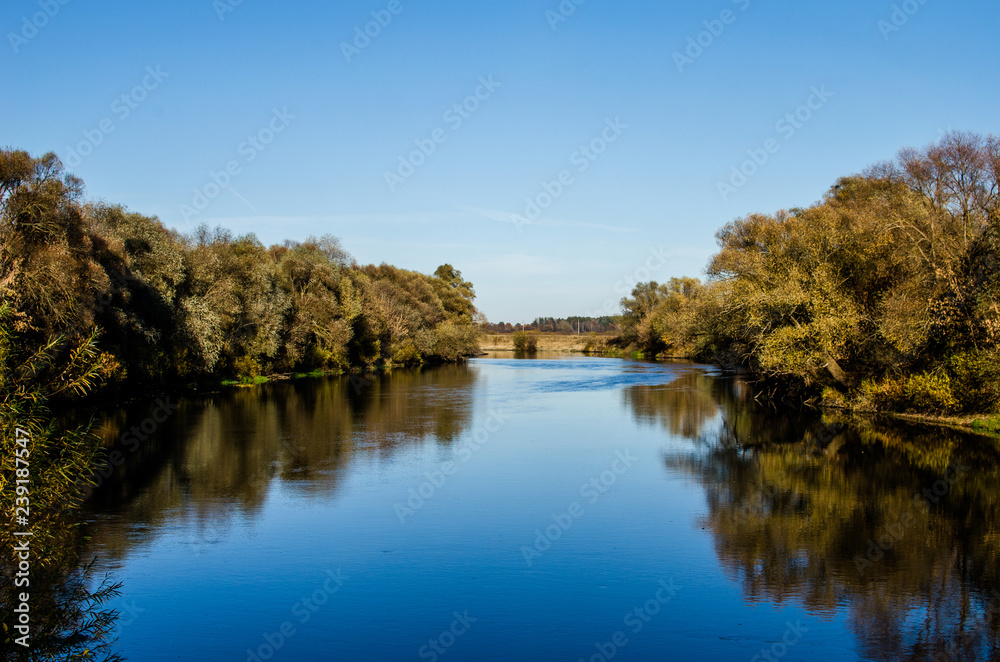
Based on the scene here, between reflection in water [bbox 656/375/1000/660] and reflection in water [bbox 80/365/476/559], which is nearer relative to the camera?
reflection in water [bbox 656/375/1000/660]

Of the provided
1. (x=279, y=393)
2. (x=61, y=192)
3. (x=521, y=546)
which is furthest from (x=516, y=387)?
(x=521, y=546)

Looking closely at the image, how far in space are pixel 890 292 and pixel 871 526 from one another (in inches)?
660

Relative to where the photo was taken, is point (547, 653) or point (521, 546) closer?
point (547, 653)

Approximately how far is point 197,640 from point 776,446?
18.0 m

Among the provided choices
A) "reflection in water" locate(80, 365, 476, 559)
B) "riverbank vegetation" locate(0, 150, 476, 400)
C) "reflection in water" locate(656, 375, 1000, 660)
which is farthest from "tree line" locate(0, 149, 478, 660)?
"reflection in water" locate(656, 375, 1000, 660)

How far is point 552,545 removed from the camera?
11.8 metres

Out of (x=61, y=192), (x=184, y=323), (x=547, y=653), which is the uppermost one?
(x=61, y=192)

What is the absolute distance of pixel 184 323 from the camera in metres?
36.1

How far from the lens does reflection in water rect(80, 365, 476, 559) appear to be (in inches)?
549

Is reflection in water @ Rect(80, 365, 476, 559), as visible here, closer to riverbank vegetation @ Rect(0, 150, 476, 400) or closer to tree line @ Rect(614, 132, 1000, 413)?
riverbank vegetation @ Rect(0, 150, 476, 400)

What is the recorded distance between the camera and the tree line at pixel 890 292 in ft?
76.1

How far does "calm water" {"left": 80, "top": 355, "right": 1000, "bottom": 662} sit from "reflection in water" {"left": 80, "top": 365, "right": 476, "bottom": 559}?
0.38 feet

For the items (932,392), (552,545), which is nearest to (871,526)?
(552,545)

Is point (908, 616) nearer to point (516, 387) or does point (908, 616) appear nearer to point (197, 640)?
point (197, 640)
